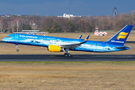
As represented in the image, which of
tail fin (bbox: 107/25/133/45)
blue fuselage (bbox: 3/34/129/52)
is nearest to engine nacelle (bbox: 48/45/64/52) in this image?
blue fuselage (bbox: 3/34/129/52)

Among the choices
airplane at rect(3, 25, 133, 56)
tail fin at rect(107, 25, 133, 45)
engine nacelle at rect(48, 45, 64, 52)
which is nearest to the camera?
engine nacelle at rect(48, 45, 64, 52)

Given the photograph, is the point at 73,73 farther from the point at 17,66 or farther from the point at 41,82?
the point at 17,66

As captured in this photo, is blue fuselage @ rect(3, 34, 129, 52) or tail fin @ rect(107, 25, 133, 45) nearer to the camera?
blue fuselage @ rect(3, 34, 129, 52)

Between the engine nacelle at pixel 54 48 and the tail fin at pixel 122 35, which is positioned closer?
the engine nacelle at pixel 54 48

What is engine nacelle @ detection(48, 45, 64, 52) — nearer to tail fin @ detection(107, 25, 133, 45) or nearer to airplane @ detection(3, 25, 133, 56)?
airplane @ detection(3, 25, 133, 56)

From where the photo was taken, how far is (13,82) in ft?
70.5

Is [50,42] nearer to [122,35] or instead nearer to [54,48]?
[54,48]

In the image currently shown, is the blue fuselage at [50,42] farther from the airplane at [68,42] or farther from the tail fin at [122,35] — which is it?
the tail fin at [122,35]

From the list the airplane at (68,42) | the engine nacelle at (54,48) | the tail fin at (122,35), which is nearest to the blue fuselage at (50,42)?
the airplane at (68,42)

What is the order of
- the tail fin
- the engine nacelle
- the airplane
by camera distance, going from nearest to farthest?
1. the engine nacelle
2. the airplane
3. the tail fin

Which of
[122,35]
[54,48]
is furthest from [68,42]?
[122,35]

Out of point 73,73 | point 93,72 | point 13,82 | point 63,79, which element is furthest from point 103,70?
point 13,82

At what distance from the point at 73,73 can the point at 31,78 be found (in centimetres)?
535

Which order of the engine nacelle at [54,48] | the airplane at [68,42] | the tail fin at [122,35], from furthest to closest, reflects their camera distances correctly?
1. the tail fin at [122,35]
2. the airplane at [68,42]
3. the engine nacelle at [54,48]
